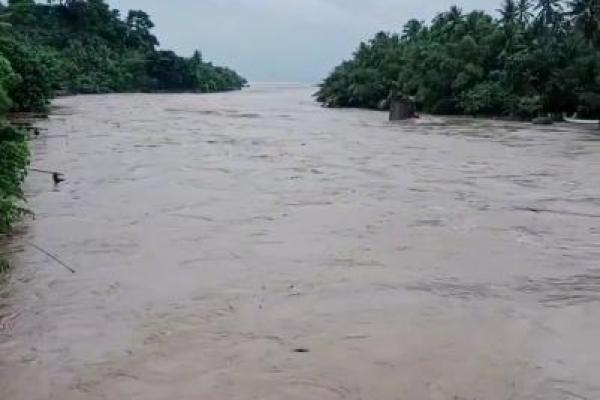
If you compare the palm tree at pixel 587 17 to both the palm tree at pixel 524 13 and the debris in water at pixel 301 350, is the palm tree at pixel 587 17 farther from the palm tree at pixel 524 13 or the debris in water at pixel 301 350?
the debris in water at pixel 301 350

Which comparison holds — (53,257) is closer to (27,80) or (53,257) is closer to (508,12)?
(27,80)

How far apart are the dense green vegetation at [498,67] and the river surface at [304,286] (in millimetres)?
16669

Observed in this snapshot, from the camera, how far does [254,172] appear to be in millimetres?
14781

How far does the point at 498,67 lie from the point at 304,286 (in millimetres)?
30998

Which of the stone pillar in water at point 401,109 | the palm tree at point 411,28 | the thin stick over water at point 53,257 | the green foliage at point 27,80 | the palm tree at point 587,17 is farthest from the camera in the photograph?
the palm tree at point 411,28

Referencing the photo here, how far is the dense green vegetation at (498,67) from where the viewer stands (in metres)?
29.8

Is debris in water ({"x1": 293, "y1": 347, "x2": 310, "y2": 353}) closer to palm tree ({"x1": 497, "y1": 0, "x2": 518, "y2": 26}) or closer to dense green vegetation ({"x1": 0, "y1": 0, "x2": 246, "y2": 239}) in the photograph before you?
palm tree ({"x1": 497, "y1": 0, "x2": 518, "y2": 26})

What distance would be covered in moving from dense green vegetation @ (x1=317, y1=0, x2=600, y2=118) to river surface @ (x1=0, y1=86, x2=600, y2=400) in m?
16.7

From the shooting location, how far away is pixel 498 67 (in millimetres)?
35469

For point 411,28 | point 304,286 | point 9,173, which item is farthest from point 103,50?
point 304,286

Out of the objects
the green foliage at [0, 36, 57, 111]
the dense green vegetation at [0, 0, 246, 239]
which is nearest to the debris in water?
the green foliage at [0, 36, 57, 111]

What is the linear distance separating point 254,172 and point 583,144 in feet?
37.4

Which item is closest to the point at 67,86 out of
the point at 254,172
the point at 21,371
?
the point at 254,172

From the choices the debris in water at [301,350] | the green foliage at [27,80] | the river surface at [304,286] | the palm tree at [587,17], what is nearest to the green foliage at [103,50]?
the green foliage at [27,80]
